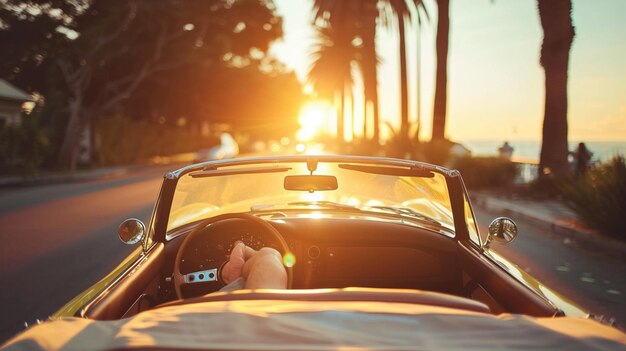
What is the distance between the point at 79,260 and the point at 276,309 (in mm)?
7530

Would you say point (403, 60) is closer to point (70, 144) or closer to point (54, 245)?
point (70, 144)

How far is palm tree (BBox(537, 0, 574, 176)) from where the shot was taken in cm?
1664

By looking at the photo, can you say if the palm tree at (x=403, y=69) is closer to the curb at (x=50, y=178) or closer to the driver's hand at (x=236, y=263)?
the curb at (x=50, y=178)

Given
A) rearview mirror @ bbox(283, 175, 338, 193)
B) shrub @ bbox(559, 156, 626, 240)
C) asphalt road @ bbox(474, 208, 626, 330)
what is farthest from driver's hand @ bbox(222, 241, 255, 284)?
shrub @ bbox(559, 156, 626, 240)

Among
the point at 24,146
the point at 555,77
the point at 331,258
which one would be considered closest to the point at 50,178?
the point at 24,146

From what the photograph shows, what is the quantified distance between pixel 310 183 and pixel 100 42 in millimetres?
29039

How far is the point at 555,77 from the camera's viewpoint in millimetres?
17203

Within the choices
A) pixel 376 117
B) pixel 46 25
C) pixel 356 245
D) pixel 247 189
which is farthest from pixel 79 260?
pixel 376 117

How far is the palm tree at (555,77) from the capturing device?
16.6 m

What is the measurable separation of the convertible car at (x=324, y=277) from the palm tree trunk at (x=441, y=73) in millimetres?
22875

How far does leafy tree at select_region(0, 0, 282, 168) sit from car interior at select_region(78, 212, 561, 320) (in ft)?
93.9

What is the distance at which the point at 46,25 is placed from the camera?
3284 cm

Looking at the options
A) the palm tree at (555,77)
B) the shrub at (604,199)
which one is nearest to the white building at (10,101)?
the palm tree at (555,77)

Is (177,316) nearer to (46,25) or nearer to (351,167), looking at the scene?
(351,167)
